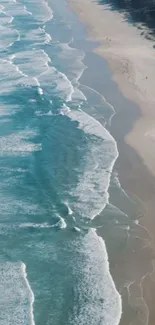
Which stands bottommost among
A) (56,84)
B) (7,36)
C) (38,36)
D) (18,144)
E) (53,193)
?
(7,36)

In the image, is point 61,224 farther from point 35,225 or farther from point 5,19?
point 5,19

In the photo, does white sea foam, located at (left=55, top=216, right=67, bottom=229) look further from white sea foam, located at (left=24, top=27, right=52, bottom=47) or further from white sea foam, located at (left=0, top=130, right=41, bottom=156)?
white sea foam, located at (left=24, top=27, right=52, bottom=47)

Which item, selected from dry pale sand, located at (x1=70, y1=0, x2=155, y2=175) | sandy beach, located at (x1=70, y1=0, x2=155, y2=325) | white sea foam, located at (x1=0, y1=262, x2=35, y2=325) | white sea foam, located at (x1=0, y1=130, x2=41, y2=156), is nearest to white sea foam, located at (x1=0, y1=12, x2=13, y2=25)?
sandy beach, located at (x1=70, y1=0, x2=155, y2=325)

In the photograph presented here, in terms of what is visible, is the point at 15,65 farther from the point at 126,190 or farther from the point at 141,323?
the point at 141,323

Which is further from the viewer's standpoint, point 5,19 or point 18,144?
Answer: point 5,19

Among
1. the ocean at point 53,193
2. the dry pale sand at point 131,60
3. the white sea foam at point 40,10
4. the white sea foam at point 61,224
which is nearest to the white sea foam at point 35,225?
the ocean at point 53,193

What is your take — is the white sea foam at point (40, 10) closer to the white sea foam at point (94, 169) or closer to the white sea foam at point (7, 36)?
the white sea foam at point (7, 36)

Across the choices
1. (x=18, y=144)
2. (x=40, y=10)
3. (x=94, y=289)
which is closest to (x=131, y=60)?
(x=18, y=144)

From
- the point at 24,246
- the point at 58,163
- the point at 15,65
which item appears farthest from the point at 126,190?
the point at 15,65
